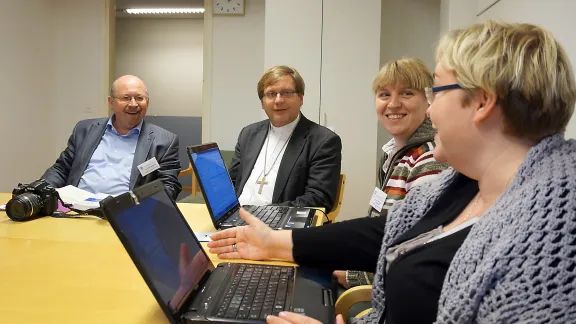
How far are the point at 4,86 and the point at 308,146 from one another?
11.4 feet

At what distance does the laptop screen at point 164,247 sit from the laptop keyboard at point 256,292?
3.4 inches

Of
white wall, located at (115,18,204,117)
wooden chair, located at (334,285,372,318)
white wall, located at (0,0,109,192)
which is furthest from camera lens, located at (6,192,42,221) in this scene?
white wall, located at (115,18,204,117)

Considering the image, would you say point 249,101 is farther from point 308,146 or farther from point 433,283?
point 433,283

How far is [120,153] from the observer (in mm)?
2568

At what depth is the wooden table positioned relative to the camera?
0.85m

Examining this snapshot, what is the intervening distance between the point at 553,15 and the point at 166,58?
4.92m

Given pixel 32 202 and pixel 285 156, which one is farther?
pixel 285 156

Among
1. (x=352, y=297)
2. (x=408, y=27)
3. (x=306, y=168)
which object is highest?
(x=408, y=27)

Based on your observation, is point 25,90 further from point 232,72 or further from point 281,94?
point 281,94

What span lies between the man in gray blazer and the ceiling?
331cm

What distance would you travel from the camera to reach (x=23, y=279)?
102cm

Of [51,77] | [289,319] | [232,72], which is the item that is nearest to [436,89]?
[289,319]

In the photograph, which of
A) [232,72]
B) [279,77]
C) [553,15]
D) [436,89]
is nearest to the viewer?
[436,89]

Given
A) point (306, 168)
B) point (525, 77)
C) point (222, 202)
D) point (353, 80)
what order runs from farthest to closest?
point (353, 80) < point (306, 168) < point (222, 202) < point (525, 77)
